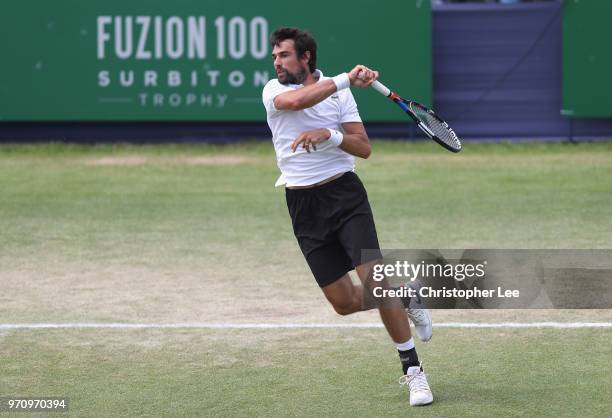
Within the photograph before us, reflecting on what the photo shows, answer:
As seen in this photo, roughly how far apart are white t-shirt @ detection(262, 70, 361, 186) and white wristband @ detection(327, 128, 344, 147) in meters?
0.16

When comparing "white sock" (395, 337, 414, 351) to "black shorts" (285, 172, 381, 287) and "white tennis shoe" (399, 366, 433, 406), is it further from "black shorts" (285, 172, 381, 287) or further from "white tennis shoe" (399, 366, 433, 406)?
"black shorts" (285, 172, 381, 287)

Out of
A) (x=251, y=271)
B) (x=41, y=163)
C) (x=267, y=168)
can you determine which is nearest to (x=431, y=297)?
(x=251, y=271)

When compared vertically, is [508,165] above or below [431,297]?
below

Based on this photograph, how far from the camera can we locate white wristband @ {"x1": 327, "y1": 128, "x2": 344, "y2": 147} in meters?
7.01

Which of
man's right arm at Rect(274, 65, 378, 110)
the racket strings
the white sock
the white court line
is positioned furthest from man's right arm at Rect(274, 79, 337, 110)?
the white court line

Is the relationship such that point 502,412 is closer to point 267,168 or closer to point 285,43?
point 285,43

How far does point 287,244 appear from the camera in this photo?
42.0ft

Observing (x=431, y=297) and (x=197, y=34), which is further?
(x=197, y=34)

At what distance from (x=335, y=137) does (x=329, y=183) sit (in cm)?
44

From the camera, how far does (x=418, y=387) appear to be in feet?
23.3

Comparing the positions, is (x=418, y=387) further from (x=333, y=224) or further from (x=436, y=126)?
(x=436, y=126)

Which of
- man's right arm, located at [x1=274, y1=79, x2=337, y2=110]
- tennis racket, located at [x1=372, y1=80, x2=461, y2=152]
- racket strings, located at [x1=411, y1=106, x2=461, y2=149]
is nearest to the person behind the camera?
man's right arm, located at [x1=274, y1=79, x2=337, y2=110]

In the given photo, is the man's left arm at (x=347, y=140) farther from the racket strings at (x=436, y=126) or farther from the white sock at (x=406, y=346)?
the white sock at (x=406, y=346)

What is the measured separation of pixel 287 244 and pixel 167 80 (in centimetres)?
904
